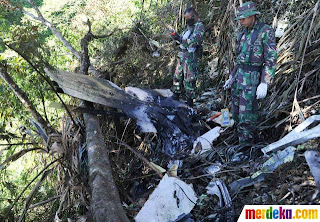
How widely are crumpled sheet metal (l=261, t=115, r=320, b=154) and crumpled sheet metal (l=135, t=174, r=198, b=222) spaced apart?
43.7 inches

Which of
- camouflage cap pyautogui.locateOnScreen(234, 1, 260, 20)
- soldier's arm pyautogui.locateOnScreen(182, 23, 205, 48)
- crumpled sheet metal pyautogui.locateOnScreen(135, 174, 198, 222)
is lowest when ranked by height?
crumpled sheet metal pyautogui.locateOnScreen(135, 174, 198, 222)

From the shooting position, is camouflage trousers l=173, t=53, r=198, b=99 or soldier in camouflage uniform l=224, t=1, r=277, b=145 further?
camouflage trousers l=173, t=53, r=198, b=99

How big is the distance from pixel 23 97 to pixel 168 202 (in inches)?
74.3

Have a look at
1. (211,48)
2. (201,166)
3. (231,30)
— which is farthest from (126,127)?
(211,48)

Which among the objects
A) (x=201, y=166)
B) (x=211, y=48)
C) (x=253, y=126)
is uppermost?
(x=211, y=48)

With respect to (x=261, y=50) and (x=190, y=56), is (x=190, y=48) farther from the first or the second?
(x=261, y=50)

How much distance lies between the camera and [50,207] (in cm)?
338

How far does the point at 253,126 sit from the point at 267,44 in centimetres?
102

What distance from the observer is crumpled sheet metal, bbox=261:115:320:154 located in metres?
3.03

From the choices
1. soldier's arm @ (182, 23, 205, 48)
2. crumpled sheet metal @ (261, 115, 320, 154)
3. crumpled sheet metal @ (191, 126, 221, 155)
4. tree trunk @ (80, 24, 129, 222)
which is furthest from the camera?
soldier's arm @ (182, 23, 205, 48)

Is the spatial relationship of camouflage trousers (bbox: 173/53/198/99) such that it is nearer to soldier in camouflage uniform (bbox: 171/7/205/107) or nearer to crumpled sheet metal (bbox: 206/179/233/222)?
soldier in camouflage uniform (bbox: 171/7/205/107)

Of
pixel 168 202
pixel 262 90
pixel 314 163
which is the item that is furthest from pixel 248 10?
pixel 168 202

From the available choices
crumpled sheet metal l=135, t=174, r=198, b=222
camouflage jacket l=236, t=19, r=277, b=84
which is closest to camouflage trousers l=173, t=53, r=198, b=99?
camouflage jacket l=236, t=19, r=277, b=84

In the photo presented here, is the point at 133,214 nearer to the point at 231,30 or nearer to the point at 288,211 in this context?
the point at 288,211
